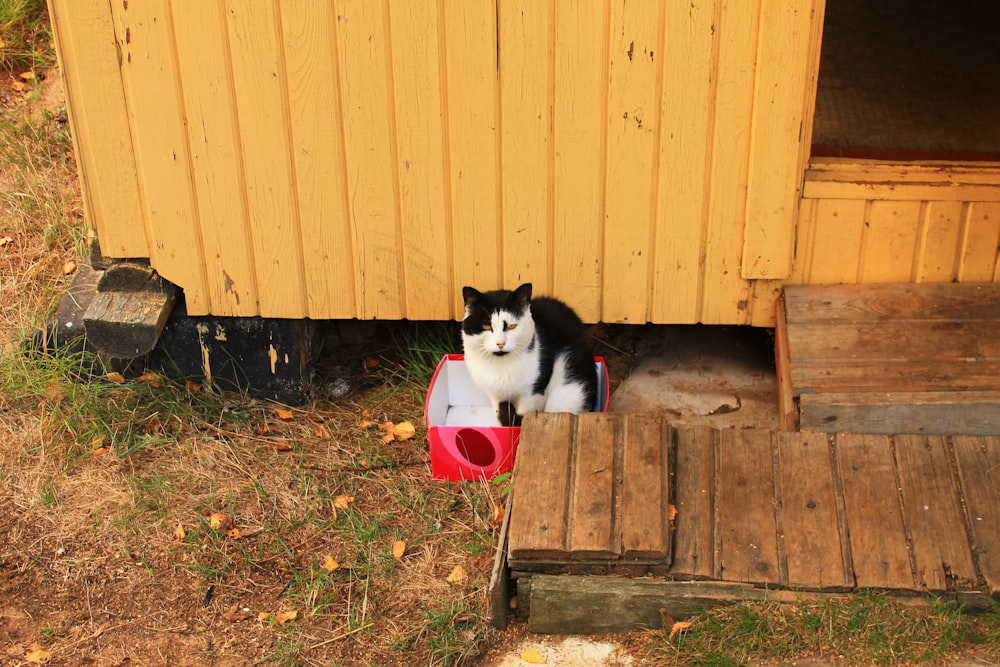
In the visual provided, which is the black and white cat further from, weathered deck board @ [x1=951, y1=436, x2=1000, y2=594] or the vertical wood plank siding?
weathered deck board @ [x1=951, y1=436, x2=1000, y2=594]

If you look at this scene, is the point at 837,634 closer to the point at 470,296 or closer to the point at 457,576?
the point at 457,576

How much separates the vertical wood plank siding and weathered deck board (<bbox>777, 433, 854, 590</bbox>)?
0.80 metres

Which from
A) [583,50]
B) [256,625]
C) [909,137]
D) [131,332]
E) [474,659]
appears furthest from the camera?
[909,137]

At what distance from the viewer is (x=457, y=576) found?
10.4ft

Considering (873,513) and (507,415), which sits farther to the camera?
(507,415)

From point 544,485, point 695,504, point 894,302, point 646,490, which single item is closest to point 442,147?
point 544,485

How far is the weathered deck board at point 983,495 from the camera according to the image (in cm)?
282

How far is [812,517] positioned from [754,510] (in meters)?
0.18

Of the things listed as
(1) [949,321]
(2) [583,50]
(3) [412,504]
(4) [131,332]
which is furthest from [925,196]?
(4) [131,332]

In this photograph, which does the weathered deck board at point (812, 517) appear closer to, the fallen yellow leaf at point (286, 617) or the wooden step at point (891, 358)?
the wooden step at point (891, 358)

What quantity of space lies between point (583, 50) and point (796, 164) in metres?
0.92

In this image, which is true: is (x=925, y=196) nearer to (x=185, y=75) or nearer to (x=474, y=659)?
(x=474, y=659)

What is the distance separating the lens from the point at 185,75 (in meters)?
3.63

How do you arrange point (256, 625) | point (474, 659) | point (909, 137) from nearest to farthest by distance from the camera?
point (474, 659)
point (256, 625)
point (909, 137)
